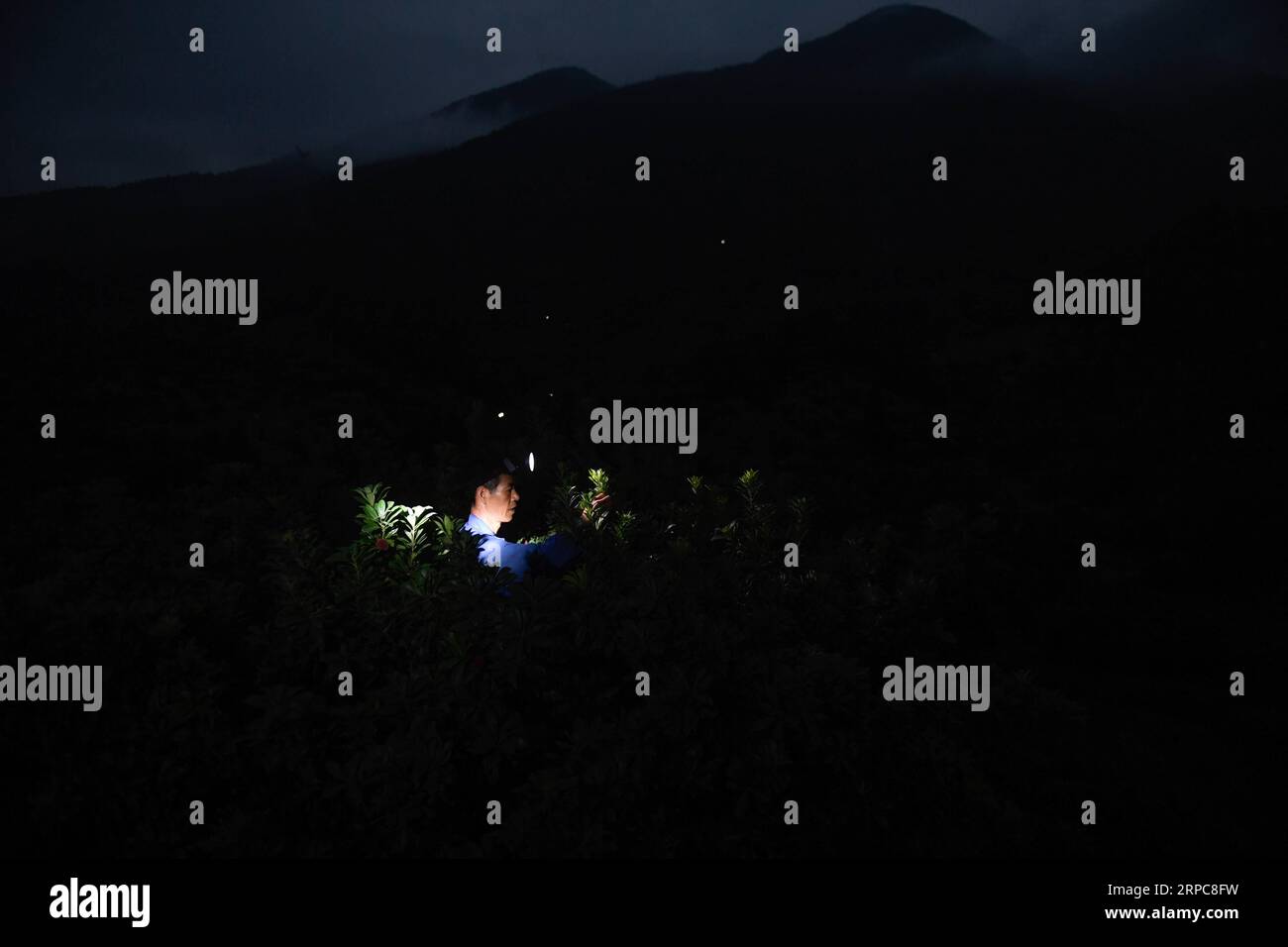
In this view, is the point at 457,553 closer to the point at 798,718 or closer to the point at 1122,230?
the point at 798,718

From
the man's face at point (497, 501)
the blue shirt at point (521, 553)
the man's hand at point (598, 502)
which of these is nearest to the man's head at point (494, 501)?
the man's face at point (497, 501)

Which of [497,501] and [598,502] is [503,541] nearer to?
[497,501]

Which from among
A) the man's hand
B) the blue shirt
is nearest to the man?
the blue shirt

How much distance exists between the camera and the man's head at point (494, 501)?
17.3 feet

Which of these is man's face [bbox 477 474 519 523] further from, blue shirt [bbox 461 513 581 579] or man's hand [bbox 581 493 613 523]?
man's hand [bbox 581 493 613 523]

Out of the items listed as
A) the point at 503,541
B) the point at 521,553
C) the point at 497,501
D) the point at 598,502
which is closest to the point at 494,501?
the point at 497,501

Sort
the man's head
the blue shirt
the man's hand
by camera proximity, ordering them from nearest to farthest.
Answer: the blue shirt
the man's head
the man's hand

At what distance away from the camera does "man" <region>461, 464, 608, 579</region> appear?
16.4ft

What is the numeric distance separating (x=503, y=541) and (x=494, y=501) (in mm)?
373

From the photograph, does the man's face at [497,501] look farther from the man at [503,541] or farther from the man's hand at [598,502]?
the man's hand at [598,502]

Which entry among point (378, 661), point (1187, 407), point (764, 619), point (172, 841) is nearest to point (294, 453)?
point (378, 661)

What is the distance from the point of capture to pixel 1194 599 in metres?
8.71

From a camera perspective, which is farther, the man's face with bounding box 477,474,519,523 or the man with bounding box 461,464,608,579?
the man's face with bounding box 477,474,519,523

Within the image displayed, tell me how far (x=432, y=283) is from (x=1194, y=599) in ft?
77.1
